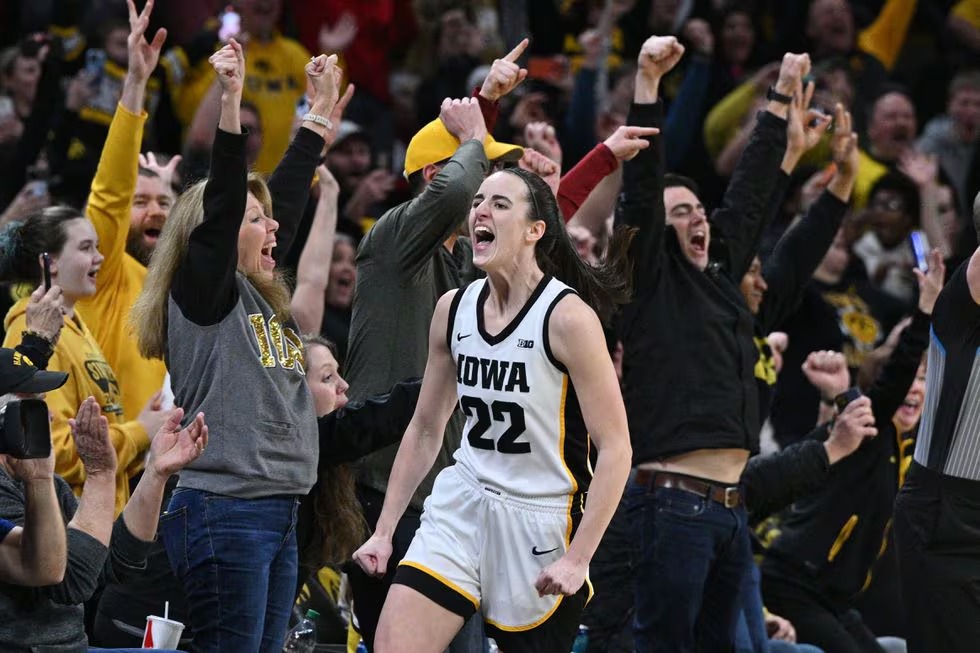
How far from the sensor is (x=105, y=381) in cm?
590

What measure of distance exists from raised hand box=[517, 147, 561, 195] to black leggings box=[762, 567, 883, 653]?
2.73 metres

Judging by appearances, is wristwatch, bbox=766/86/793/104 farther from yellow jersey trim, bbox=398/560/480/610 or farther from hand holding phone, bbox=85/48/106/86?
hand holding phone, bbox=85/48/106/86

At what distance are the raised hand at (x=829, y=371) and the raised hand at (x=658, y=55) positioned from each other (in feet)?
5.89

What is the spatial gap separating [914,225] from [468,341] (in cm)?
669

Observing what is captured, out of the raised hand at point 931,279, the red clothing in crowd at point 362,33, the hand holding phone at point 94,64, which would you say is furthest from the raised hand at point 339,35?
the raised hand at point 931,279

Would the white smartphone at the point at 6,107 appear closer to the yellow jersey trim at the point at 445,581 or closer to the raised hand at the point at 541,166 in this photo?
the raised hand at the point at 541,166

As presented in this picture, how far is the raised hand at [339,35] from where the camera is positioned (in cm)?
1065

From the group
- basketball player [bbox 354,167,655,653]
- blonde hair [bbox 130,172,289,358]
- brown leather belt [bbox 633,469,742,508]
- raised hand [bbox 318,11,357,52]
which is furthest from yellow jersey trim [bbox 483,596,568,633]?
raised hand [bbox 318,11,357,52]

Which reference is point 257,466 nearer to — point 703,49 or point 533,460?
point 533,460

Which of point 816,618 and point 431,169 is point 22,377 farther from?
point 816,618

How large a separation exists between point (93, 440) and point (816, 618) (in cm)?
417

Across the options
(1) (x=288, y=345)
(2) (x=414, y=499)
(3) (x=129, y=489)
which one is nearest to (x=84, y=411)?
(1) (x=288, y=345)

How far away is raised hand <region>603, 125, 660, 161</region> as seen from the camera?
18.4ft

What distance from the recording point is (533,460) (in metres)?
4.50
